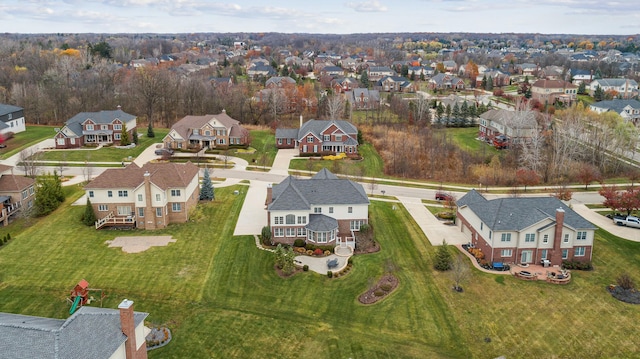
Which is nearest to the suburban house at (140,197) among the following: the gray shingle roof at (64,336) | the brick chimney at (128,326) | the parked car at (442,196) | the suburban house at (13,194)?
the suburban house at (13,194)

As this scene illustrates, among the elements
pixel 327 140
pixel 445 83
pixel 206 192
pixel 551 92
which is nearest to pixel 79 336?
pixel 206 192

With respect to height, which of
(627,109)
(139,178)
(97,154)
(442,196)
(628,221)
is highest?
(627,109)

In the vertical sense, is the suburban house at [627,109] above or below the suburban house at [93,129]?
above

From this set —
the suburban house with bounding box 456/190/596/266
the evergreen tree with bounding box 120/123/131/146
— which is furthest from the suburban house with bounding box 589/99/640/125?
the evergreen tree with bounding box 120/123/131/146

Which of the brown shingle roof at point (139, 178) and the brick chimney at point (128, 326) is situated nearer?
the brick chimney at point (128, 326)

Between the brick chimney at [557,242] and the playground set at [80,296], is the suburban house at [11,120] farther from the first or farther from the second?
the brick chimney at [557,242]

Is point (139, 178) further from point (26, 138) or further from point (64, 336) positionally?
point (26, 138)

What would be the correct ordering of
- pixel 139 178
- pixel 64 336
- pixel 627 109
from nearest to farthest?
1. pixel 64 336
2. pixel 139 178
3. pixel 627 109

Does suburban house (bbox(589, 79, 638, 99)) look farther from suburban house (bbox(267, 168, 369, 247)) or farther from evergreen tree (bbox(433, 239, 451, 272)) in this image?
evergreen tree (bbox(433, 239, 451, 272))
